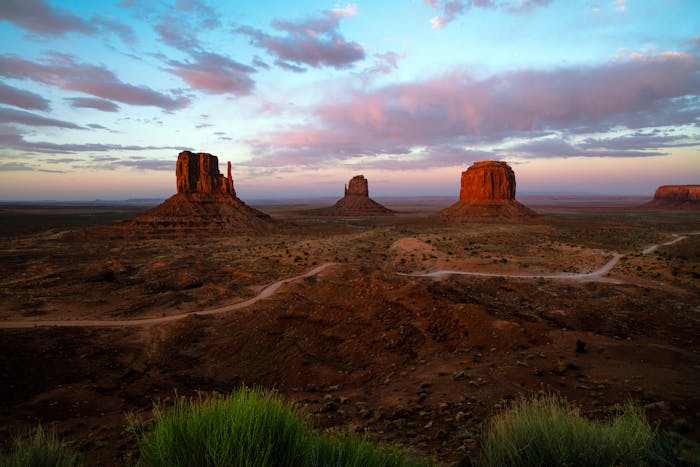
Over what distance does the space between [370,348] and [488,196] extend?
92.8m

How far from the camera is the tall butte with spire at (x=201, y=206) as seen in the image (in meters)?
67.3

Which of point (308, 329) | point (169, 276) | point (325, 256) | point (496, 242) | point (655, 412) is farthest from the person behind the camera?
point (496, 242)

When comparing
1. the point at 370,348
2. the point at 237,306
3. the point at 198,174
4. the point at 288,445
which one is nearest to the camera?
the point at 288,445

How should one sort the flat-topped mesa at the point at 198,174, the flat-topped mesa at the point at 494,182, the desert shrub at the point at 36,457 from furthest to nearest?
1. the flat-topped mesa at the point at 494,182
2. the flat-topped mesa at the point at 198,174
3. the desert shrub at the point at 36,457

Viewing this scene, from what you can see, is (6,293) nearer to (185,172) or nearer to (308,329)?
(308,329)

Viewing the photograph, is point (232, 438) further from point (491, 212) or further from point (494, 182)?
point (494, 182)

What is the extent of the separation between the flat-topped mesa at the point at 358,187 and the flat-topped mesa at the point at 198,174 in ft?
255

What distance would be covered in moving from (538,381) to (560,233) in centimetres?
5719

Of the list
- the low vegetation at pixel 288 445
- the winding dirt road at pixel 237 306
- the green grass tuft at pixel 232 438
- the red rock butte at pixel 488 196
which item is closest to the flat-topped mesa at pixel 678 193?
the red rock butte at pixel 488 196

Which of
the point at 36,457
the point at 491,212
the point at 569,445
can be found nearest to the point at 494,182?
the point at 491,212

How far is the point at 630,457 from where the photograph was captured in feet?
13.1

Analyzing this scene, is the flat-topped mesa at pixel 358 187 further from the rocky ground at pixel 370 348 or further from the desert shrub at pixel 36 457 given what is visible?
the desert shrub at pixel 36 457

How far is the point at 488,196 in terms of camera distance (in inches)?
3829

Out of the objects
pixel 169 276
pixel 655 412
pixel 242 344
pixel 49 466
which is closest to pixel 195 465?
pixel 49 466
